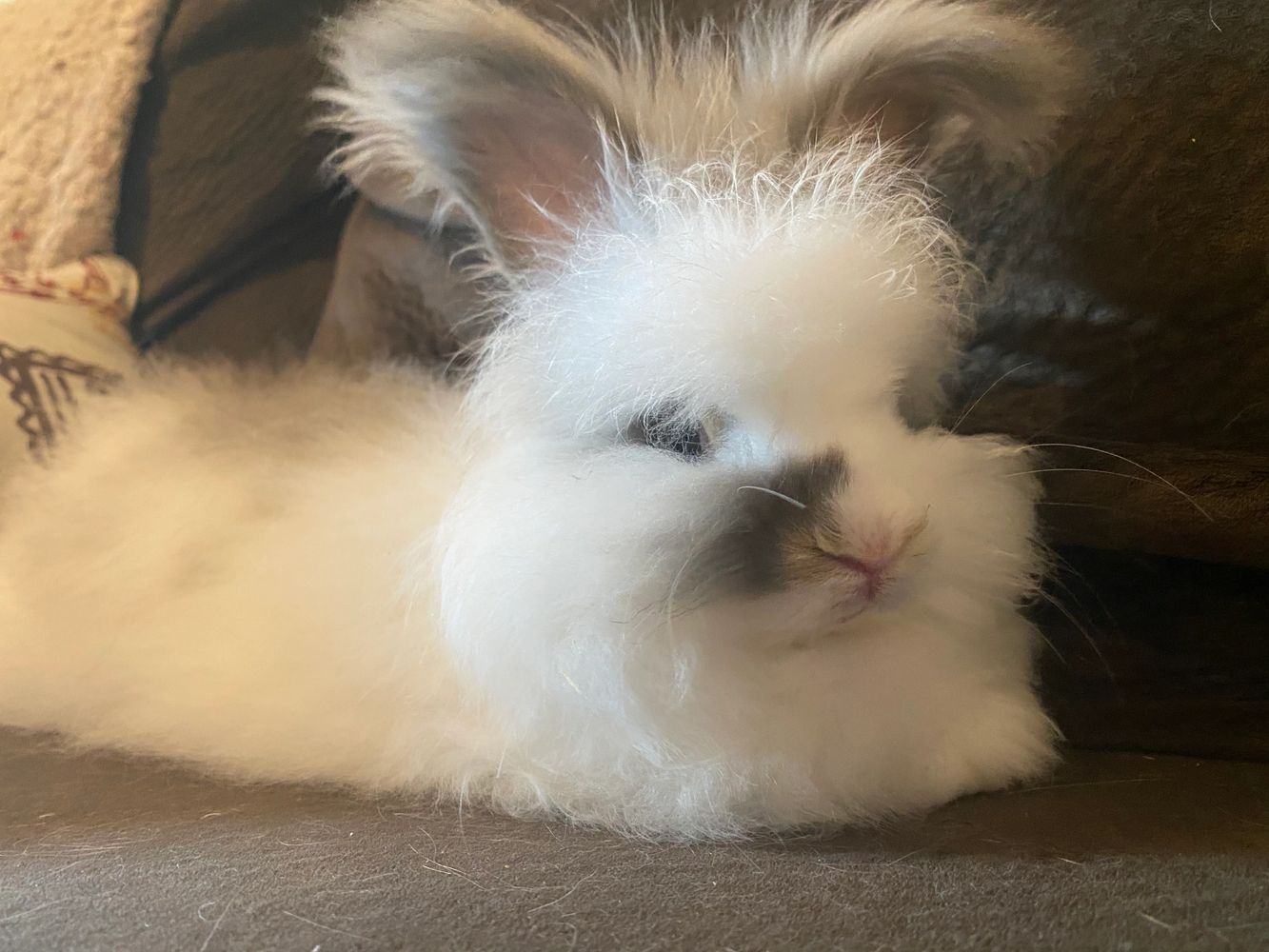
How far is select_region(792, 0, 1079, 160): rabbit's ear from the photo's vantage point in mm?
947

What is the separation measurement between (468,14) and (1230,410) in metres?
0.88

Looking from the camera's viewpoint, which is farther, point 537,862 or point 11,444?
point 11,444

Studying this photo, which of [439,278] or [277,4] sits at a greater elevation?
[277,4]

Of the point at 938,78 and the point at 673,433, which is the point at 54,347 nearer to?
the point at 673,433

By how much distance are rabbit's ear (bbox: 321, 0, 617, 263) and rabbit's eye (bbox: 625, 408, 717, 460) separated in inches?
10.3

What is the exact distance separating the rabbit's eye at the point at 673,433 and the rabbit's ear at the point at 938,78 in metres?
0.35

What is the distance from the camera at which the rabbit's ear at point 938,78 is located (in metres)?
0.95

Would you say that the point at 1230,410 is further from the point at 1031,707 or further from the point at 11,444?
the point at 11,444

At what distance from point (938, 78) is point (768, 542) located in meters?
0.53

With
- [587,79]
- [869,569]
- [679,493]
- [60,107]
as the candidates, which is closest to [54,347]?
[60,107]

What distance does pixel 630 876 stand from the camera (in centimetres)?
83

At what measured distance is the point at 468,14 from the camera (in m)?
0.90

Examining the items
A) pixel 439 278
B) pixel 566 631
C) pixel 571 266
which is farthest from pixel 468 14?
pixel 439 278

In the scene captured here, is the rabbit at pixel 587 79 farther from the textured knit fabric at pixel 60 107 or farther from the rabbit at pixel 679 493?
the textured knit fabric at pixel 60 107
